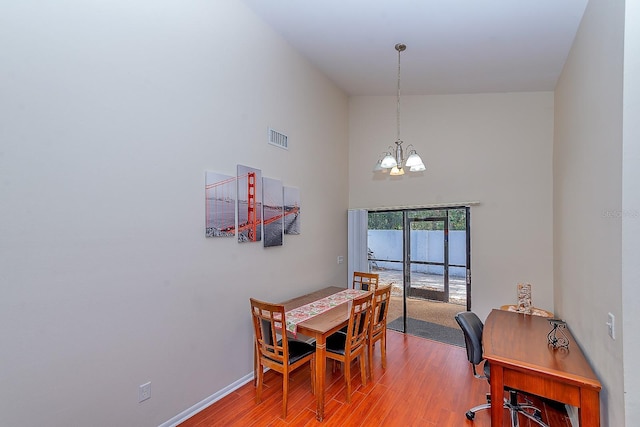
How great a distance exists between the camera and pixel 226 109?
2951 mm

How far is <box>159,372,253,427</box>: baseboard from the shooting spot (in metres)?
2.46

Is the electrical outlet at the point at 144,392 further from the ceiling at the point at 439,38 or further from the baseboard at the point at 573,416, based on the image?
the ceiling at the point at 439,38

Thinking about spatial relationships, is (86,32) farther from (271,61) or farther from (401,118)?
(401,118)

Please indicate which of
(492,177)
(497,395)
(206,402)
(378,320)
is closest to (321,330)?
(378,320)

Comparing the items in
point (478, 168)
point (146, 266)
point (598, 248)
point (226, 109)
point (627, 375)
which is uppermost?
point (226, 109)

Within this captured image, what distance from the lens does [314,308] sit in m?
3.34

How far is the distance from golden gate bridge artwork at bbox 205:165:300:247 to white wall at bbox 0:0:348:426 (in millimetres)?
111

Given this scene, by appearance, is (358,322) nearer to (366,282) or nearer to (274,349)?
(274,349)

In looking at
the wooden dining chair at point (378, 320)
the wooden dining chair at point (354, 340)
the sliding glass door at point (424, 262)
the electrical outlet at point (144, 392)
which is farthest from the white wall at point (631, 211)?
the electrical outlet at point (144, 392)

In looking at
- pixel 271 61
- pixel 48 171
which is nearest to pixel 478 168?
pixel 271 61

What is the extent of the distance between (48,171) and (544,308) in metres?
5.24

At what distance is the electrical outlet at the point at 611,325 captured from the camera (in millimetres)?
1687

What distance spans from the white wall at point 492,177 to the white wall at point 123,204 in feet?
8.09

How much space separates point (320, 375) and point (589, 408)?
185cm
